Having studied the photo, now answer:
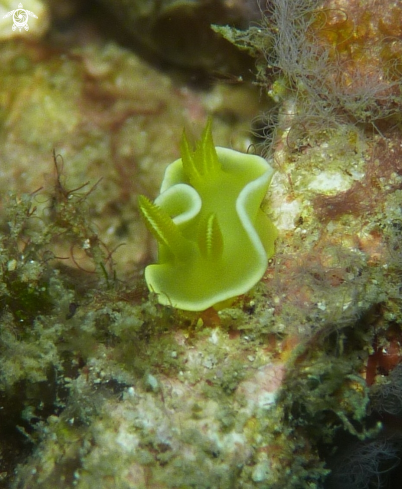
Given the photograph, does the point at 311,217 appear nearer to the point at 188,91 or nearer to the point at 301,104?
the point at 301,104

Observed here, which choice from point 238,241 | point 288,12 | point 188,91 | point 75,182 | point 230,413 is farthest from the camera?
point 188,91

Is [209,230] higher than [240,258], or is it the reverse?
[209,230]

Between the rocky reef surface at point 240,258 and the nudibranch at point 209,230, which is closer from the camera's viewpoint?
the rocky reef surface at point 240,258

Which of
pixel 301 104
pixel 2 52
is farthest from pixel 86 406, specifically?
pixel 2 52

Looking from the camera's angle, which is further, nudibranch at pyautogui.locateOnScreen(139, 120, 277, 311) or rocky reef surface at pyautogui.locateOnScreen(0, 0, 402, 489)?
nudibranch at pyautogui.locateOnScreen(139, 120, 277, 311)

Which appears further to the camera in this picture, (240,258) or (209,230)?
(240,258)

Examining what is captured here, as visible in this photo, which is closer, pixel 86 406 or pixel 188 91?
pixel 86 406

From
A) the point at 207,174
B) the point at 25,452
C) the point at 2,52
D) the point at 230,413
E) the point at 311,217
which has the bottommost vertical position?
the point at 25,452

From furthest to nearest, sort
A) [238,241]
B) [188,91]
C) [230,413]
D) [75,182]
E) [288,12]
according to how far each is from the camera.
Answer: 1. [188,91]
2. [75,182]
3. [288,12]
4. [238,241]
5. [230,413]
